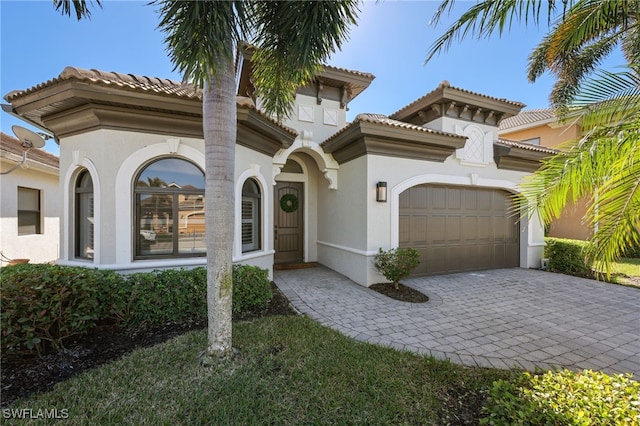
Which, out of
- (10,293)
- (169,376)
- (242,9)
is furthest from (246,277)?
(242,9)

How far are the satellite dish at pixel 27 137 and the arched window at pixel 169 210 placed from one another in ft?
10.4

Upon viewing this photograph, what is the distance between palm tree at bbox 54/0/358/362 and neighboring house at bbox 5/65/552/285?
1.72 meters

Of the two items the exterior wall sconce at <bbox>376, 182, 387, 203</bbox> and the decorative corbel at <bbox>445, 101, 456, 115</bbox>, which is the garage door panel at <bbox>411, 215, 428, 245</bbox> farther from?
the decorative corbel at <bbox>445, 101, 456, 115</bbox>

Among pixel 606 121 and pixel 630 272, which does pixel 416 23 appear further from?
pixel 630 272

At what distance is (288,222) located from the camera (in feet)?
32.8

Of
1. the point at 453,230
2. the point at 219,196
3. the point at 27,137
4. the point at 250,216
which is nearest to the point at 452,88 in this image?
the point at 453,230

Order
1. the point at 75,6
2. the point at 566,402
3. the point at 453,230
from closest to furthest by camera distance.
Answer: the point at 566,402 → the point at 75,6 → the point at 453,230

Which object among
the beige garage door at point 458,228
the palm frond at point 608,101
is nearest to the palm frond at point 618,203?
the palm frond at point 608,101

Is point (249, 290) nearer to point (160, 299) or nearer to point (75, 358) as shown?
point (160, 299)

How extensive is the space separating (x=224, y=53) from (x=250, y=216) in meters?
4.66

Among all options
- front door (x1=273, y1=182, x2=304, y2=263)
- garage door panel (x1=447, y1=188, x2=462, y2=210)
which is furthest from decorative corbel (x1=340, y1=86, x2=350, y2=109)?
garage door panel (x1=447, y1=188, x2=462, y2=210)

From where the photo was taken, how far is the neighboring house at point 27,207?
26.8 feet

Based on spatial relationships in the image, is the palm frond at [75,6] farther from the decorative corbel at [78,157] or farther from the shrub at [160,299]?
the shrub at [160,299]

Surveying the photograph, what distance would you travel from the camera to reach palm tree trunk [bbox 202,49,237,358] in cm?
330
